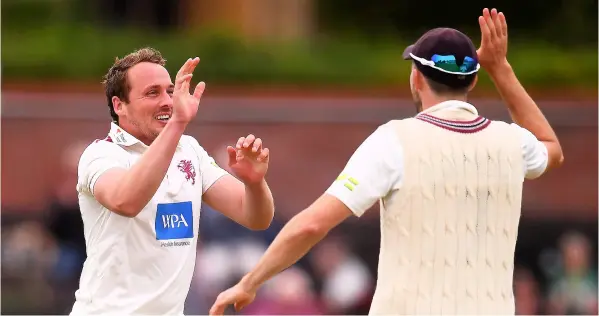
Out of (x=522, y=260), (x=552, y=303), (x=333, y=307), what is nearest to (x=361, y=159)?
(x=333, y=307)

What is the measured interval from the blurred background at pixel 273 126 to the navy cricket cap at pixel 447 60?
31.9 ft

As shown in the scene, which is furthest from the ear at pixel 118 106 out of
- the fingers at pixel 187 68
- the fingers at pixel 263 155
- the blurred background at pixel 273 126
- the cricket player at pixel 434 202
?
the blurred background at pixel 273 126

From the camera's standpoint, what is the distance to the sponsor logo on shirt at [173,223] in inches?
203

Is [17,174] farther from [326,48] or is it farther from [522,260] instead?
[522,260]

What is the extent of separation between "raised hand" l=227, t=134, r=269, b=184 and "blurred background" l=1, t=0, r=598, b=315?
9.19 metres

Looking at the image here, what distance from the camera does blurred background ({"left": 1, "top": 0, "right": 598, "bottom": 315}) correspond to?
14.7 meters

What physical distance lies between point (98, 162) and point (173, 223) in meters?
0.41

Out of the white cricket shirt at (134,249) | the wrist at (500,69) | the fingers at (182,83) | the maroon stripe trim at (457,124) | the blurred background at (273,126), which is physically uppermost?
the fingers at (182,83)

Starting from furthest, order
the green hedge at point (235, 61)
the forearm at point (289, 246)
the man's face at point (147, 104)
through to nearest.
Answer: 1. the green hedge at point (235, 61)
2. the man's face at point (147, 104)
3. the forearm at point (289, 246)

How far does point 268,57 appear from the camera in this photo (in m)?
17.8

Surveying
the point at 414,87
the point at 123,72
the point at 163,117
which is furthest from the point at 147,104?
the point at 414,87

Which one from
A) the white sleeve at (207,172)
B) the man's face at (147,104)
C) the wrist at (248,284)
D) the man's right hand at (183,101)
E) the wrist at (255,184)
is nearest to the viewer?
the wrist at (248,284)

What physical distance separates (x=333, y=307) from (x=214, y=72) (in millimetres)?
4924

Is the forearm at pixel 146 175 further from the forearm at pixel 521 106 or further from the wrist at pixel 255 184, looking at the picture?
the forearm at pixel 521 106
